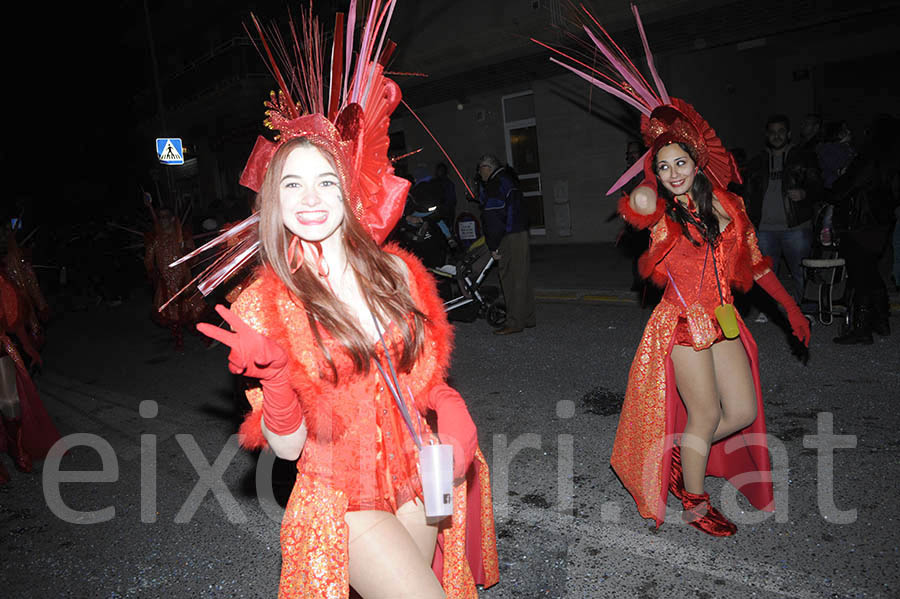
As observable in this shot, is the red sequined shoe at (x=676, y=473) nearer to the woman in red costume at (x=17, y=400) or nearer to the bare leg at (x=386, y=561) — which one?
the bare leg at (x=386, y=561)

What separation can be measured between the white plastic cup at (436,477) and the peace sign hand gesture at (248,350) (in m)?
0.44

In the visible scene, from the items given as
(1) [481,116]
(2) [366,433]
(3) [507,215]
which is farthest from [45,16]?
(2) [366,433]

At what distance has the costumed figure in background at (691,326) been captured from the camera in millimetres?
3115

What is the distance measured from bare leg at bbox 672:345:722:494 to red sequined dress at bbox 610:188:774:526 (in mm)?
63

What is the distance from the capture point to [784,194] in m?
6.64

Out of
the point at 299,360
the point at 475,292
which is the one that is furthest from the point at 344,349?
the point at 475,292

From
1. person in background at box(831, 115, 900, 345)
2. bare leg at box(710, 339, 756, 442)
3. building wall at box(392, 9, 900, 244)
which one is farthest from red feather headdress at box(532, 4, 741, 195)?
building wall at box(392, 9, 900, 244)

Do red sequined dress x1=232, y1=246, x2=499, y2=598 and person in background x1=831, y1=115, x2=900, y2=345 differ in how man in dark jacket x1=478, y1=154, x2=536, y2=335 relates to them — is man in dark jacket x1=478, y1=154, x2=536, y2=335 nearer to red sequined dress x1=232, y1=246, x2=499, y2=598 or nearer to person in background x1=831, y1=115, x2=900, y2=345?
person in background x1=831, y1=115, x2=900, y2=345

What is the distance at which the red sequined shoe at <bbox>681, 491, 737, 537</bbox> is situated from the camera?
3.19m

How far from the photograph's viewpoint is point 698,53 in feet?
41.8

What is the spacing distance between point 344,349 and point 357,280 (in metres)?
0.27

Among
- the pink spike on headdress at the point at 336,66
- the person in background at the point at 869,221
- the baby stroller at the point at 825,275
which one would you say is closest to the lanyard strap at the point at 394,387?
the pink spike on headdress at the point at 336,66

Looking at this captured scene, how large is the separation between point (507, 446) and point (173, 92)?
26.5m

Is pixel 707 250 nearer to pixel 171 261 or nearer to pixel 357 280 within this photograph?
pixel 357 280
